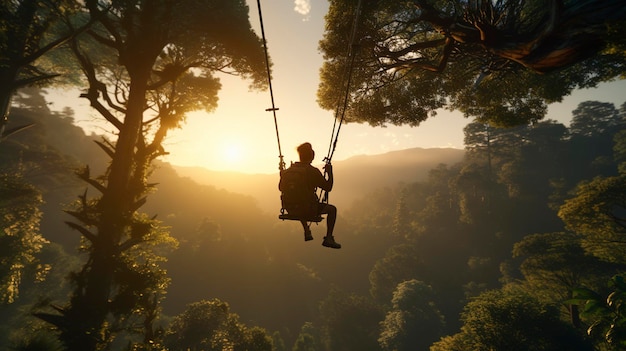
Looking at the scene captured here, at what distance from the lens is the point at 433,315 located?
35281mm

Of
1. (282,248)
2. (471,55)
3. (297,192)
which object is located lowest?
(282,248)

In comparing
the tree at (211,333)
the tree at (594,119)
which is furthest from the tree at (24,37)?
the tree at (594,119)

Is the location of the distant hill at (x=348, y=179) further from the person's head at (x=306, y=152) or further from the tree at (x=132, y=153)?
the person's head at (x=306, y=152)

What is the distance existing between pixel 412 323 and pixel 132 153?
37.3 meters

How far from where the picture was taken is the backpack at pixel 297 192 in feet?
17.4

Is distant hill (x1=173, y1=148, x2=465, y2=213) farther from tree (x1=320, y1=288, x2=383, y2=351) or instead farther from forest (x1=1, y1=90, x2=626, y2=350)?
tree (x1=320, y1=288, x2=383, y2=351)

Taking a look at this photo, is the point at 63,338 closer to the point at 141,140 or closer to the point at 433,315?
the point at 141,140

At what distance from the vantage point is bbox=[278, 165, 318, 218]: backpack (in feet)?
17.4

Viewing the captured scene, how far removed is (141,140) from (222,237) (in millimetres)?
47138

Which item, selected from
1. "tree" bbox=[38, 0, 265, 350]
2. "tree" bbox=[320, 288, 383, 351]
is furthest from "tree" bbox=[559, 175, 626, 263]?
"tree" bbox=[320, 288, 383, 351]

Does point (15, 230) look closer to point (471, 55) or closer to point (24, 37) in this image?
point (24, 37)

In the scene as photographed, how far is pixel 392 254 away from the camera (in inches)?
2020

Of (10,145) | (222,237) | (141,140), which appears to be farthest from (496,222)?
(10,145)

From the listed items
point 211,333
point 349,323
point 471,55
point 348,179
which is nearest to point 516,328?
point 471,55
